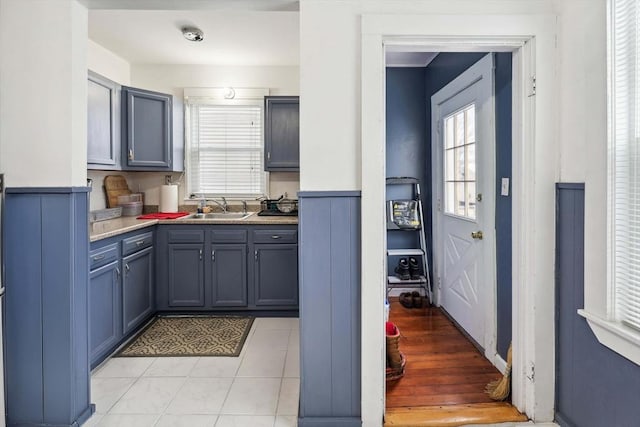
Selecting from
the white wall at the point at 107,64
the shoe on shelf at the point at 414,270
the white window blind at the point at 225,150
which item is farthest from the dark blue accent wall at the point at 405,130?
the white wall at the point at 107,64

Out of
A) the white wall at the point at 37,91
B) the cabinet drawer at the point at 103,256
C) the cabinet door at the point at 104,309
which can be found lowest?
the cabinet door at the point at 104,309

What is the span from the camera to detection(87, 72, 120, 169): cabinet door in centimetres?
294

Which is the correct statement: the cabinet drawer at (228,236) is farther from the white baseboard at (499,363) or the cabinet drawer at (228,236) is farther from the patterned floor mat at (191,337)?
the white baseboard at (499,363)

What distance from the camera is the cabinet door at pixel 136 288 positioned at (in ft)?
9.39

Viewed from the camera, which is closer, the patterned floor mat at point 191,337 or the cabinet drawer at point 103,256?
the cabinet drawer at point 103,256

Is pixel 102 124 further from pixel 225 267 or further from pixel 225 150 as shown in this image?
pixel 225 267

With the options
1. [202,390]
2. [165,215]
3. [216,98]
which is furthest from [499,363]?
[216,98]

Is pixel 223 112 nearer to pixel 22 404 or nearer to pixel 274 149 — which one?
pixel 274 149

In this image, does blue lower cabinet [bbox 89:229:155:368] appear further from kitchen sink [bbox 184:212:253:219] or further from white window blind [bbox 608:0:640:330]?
white window blind [bbox 608:0:640:330]

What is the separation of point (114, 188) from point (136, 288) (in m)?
1.20

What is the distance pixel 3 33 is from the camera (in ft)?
5.94

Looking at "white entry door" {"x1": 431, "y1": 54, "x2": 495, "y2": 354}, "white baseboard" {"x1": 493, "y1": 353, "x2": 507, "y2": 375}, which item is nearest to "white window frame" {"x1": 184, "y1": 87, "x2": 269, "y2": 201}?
"white entry door" {"x1": 431, "y1": 54, "x2": 495, "y2": 354}

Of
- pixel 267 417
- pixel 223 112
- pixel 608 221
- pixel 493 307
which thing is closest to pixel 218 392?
pixel 267 417

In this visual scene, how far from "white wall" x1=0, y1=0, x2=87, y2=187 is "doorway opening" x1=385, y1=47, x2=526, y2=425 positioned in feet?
6.74
